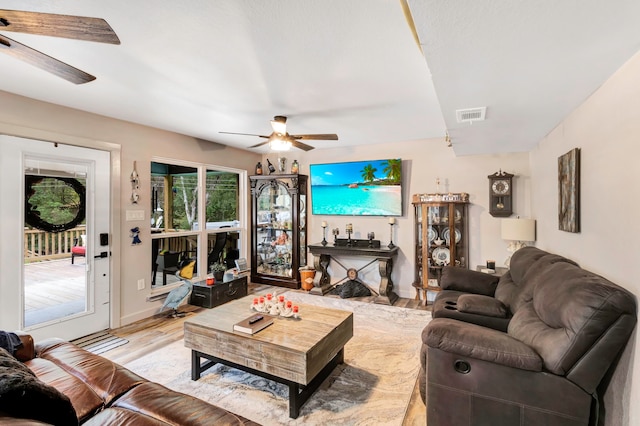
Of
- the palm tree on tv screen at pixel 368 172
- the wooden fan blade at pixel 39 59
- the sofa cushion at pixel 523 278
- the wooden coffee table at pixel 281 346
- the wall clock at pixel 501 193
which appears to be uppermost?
the wooden fan blade at pixel 39 59

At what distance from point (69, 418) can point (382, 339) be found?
9.18 ft

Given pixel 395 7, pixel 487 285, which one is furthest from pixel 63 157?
pixel 487 285

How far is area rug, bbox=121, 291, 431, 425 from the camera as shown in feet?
6.86

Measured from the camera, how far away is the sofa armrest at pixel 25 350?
5.73 feet

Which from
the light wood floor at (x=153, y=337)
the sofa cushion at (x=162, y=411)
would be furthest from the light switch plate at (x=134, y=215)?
the sofa cushion at (x=162, y=411)

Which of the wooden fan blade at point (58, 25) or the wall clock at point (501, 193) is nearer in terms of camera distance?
the wooden fan blade at point (58, 25)

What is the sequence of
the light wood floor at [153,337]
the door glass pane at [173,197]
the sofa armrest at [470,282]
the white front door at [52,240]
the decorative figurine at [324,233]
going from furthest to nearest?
1. the decorative figurine at [324,233]
2. the door glass pane at [173,197]
3. the sofa armrest at [470,282]
4. the white front door at [52,240]
5. the light wood floor at [153,337]

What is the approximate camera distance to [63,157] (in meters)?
3.20

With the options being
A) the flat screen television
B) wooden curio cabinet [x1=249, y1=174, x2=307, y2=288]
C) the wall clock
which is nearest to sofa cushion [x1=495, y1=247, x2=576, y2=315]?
the wall clock

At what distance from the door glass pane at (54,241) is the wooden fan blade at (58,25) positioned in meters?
2.25

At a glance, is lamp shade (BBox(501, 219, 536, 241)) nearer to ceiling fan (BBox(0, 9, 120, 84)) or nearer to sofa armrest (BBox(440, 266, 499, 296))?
sofa armrest (BBox(440, 266, 499, 296))

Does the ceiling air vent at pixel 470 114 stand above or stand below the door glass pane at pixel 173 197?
above

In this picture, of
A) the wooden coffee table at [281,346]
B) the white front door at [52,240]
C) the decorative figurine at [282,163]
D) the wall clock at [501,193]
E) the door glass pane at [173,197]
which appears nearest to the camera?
the wooden coffee table at [281,346]

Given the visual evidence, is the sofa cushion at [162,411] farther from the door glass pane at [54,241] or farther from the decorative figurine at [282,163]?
the decorative figurine at [282,163]
